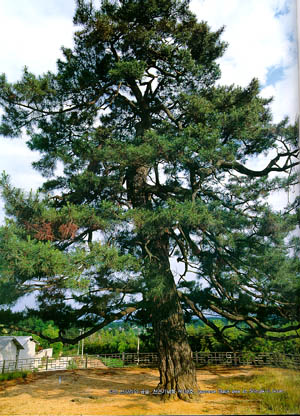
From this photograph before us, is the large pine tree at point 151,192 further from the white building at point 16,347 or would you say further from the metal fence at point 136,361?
the white building at point 16,347

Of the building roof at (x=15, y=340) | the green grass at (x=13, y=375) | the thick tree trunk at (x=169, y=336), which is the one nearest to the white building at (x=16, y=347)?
the building roof at (x=15, y=340)

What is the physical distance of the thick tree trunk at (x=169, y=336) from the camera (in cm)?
257

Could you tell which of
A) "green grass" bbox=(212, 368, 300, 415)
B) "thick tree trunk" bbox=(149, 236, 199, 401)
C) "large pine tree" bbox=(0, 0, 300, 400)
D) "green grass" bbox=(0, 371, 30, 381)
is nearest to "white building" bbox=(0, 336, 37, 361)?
"green grass" bbox=(0, 371, 30, 381)

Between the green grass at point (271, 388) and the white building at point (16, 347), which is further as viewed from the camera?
the white building at point (16, 347)

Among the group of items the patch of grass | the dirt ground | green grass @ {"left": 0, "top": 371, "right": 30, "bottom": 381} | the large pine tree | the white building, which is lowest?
the dirt ground

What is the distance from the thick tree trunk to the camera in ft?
8.45

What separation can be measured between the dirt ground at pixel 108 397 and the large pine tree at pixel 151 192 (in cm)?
17

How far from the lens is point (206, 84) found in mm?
3332

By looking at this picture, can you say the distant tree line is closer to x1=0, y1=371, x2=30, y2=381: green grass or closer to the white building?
the white building

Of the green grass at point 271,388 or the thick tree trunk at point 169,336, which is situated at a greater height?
the thick tree trunk at point 169,336

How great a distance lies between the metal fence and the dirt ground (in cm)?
8

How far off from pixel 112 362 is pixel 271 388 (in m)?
1.51

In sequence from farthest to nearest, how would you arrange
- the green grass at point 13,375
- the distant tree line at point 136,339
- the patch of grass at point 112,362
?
1. the patch of grass at point 112,362
2. the green grass at point 13,375
3. the distant tree line at point 136,339

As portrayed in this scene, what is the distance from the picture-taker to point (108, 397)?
249 cm
